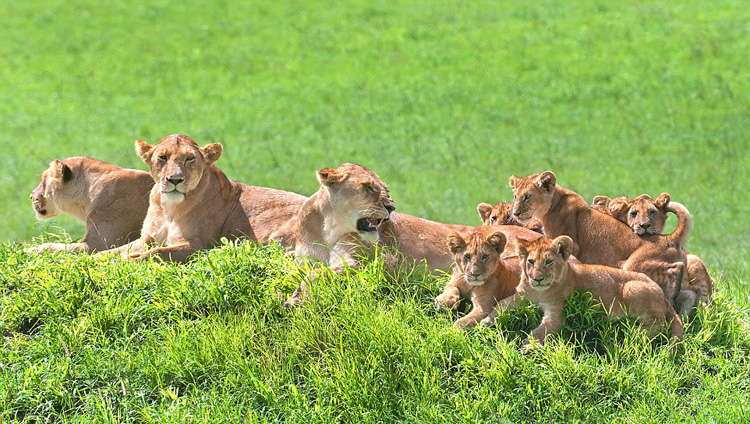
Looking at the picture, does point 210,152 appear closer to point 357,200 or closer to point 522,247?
point 357,200

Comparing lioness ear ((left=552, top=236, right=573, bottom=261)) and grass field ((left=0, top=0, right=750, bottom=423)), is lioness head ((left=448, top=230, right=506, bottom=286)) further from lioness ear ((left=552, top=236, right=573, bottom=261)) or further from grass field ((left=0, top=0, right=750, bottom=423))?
grass field ((left=0, top=0, right=750, bottom=423))

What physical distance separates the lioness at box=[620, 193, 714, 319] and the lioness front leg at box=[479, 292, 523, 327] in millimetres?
1284

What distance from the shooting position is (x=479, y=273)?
8.13 metres

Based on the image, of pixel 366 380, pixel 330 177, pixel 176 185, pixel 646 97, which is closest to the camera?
pixel 366 380

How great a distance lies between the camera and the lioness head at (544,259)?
8000 millimetres

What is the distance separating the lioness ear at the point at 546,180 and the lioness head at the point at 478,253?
3.35ft

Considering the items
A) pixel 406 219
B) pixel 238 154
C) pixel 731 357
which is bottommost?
pixel 238 154

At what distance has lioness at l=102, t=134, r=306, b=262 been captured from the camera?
9.33 meters

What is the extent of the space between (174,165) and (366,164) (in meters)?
14.9

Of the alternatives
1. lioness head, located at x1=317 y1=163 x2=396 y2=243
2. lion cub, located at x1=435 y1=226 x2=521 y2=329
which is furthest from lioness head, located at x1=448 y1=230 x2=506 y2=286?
lioness head, located at x1=317 y1=163 x2=396 y2=243

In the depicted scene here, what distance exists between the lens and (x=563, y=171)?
22875mm

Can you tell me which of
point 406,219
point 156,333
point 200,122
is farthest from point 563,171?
point 156,333

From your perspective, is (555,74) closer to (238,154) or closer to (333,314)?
(238,154)

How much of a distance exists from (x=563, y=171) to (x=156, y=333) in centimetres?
1534
